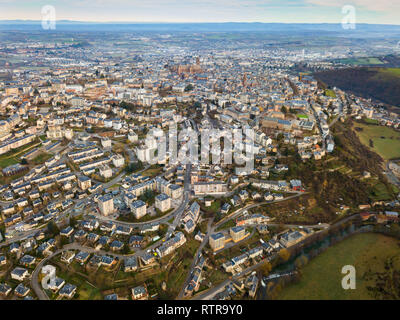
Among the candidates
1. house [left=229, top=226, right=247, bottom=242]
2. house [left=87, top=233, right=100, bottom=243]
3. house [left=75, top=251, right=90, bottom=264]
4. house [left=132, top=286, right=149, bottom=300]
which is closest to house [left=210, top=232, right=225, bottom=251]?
house [left=229, top=226, right=247, bottom=242]

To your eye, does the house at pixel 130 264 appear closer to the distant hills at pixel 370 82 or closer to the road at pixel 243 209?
the road at pixel 243 209

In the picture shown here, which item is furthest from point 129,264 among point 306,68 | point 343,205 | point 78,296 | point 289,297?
point 306,68

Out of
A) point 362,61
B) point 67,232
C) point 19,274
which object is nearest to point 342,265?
point 67,232

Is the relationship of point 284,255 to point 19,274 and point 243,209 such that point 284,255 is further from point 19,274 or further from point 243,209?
point 19,274

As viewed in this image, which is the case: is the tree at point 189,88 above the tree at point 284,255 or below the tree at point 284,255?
above

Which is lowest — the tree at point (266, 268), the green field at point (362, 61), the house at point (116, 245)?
the tree at point (266, 268)

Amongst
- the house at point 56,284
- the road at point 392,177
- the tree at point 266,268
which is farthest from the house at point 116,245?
the road at point 392,177
